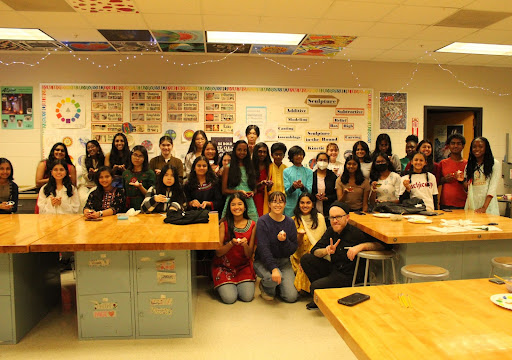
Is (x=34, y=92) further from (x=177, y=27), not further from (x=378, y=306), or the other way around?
(x=378, y=306)

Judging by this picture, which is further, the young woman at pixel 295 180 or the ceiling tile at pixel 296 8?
the young woman at pixel 295 180

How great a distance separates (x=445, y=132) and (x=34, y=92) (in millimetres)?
7015

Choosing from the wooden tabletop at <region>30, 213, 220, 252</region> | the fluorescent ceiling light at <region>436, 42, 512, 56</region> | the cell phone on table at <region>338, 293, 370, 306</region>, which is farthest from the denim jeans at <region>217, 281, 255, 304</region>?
the fluorescent ceiling light at <region>436, 42, 512, 56</region>

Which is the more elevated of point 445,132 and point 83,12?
point 83,12

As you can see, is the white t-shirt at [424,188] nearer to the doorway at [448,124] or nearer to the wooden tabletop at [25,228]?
the doorway at [448,124]

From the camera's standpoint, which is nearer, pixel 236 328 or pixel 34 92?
pixel 236 328

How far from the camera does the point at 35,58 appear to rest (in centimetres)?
533

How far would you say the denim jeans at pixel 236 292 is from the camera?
326 cm

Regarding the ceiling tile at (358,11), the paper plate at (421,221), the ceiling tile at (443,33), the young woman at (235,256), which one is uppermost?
the ceiling tile at (358,11)

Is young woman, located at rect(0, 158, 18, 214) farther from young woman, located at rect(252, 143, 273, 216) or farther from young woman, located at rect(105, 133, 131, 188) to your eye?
young woman, located at rect(252, 143, 273, 216)

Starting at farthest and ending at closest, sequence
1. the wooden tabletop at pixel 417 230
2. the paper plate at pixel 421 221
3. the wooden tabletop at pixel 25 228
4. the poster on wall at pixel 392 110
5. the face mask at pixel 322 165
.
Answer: the poster on wall at pixel 392 110, the face mask at pixel 322 165, the paper plate at pixel 421 221, the wooden tabletop at pixel 417 230, the wooden tabletop at pixel 25 228

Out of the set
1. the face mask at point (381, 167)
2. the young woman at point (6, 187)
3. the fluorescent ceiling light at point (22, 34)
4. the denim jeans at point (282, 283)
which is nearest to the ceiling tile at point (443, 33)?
the face mask at point (381, 167)

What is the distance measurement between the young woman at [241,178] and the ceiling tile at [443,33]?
258 centimetres

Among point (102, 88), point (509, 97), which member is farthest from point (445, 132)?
point (102, 88)
